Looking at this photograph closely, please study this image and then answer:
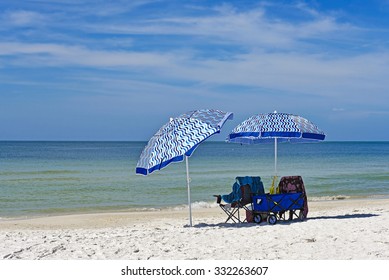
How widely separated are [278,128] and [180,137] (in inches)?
84.5

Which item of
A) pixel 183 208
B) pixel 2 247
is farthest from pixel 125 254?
pixel 183 208

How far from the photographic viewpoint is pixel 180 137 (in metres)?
9.66

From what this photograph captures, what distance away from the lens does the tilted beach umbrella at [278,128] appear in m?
10.6

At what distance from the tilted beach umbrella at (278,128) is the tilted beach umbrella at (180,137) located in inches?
34.8

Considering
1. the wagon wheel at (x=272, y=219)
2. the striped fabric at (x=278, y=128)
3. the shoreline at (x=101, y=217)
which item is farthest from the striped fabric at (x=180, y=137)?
the shoreline at (x=101, y=217)

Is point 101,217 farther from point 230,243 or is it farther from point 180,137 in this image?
point 230,243

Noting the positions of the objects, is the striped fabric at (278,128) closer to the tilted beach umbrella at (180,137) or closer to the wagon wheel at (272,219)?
the tilted beach umbrella at (180,137)

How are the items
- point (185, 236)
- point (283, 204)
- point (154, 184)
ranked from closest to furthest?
point (185, 236), point (283, 204), point (154, 184)

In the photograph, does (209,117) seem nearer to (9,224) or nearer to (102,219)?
(102,219)

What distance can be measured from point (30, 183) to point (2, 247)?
1907cm

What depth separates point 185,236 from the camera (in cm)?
949

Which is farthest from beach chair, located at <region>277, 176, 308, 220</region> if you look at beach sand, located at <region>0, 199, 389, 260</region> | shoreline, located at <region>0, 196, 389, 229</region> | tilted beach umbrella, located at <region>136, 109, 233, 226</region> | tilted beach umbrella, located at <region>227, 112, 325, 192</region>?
shoreline, located at <region>0, 196, 389, 229</region>
